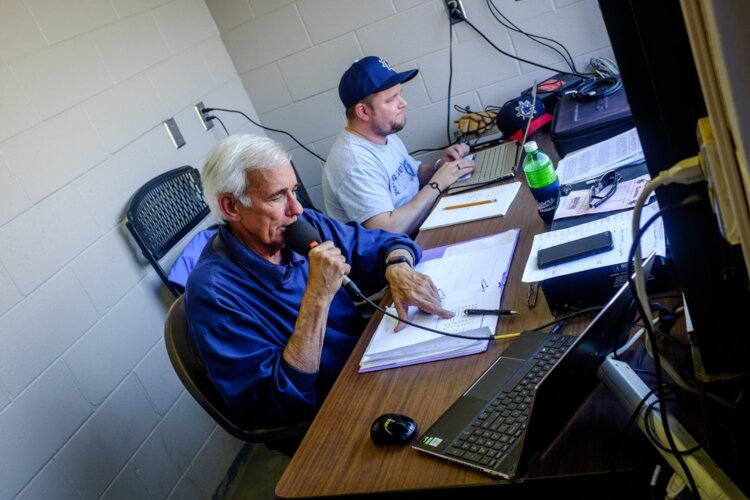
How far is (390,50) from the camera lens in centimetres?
308

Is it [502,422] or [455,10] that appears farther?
[455,10]

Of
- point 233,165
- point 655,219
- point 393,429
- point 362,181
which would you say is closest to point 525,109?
point 362,181

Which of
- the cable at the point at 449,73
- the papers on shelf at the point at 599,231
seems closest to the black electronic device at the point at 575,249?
the papers on shelf at the point at 599,231

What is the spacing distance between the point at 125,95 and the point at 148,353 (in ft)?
3.03

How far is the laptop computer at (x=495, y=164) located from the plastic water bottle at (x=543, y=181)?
1.61 ft

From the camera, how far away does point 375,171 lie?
258 cm

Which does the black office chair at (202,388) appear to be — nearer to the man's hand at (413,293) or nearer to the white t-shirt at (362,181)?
the man's hand at (413,293)

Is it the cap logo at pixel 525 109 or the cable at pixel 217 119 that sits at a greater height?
the cable at pixel 217 119

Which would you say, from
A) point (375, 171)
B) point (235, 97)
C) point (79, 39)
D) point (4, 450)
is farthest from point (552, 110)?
point (4, 450)

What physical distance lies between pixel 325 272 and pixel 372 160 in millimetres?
1042

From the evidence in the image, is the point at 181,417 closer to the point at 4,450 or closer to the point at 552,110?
the point at 4,450

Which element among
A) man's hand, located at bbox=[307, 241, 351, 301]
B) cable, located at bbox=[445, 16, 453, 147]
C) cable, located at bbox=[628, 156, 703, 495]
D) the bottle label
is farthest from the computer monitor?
cable, located at bbox=[445, 16, 453, 147]

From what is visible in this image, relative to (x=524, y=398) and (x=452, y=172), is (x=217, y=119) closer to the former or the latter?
(x=452, y=172)

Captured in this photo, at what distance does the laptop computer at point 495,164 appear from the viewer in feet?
7.42
